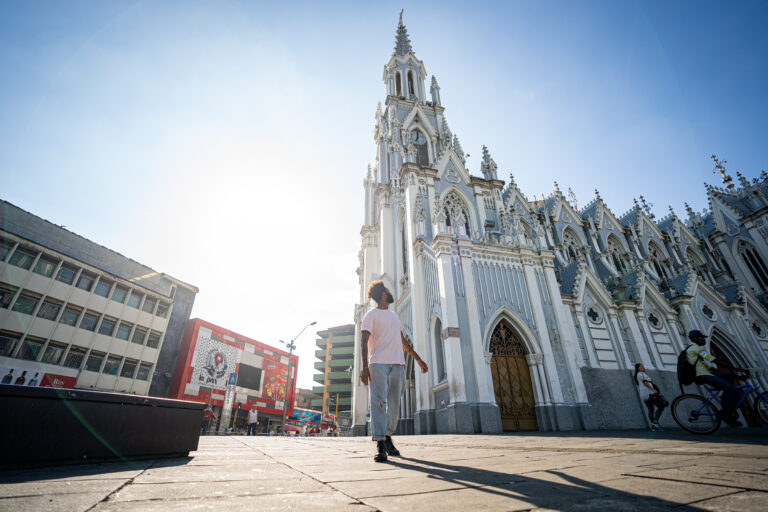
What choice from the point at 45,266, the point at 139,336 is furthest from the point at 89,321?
the point at 45,266

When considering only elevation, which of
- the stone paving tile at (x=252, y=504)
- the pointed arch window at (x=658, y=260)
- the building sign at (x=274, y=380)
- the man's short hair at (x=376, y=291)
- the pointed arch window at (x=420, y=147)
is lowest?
the stone paving tile at (x=252, y=504)

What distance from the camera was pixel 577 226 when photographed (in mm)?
23031

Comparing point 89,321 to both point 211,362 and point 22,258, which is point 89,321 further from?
point 211,362

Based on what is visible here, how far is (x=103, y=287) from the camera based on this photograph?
2894cm

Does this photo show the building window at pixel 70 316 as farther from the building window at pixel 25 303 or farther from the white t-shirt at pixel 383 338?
the white t-shirt at pixel 383 338

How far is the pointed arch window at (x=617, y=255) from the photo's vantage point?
2245cm

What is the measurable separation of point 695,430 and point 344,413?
203 feet

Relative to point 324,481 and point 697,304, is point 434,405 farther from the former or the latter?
point 697,304

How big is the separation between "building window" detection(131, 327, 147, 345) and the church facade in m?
21.5

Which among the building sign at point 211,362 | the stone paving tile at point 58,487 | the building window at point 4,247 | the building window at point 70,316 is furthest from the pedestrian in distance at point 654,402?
the building sign at point 211,362

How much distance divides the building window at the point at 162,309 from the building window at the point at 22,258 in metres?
10.1

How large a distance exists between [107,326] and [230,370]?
1577 cm

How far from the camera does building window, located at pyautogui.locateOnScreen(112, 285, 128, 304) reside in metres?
29.6

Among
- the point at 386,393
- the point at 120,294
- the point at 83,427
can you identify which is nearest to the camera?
the point at 83,427
